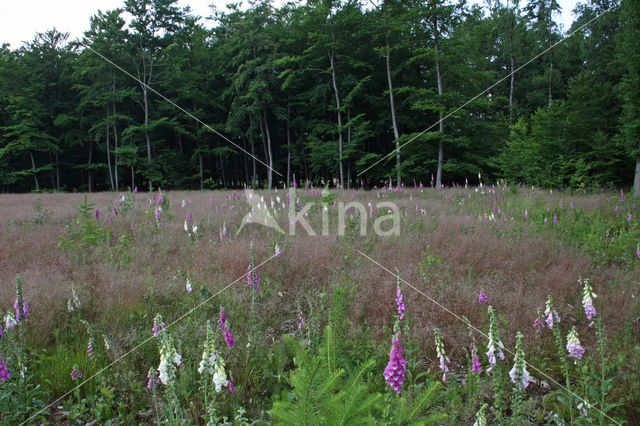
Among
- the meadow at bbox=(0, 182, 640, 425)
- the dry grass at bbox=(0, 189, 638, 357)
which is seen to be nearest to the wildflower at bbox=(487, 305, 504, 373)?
the meadow at bbox=(0, 182, 640, 425)

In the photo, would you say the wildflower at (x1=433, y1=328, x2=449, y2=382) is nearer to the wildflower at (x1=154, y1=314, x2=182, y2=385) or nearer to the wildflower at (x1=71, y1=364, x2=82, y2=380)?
the wildflower at (x1=154, y1=314, x2=182, y2=385)

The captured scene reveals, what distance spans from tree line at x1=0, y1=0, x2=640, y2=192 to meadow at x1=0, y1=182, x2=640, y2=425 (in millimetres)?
9021

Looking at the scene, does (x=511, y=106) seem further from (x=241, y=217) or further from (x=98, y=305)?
(x=98, y=305)

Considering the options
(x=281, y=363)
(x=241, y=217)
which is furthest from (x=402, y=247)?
(x=241, y=217)

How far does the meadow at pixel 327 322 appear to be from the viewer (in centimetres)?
215

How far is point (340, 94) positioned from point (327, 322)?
70.3 feet

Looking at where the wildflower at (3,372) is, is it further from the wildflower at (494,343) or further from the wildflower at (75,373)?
the wildflower at (494,343)

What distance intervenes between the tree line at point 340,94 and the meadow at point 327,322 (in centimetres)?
902

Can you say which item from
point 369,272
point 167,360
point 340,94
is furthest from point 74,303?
point 340,94

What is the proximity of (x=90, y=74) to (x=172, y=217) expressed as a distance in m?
26.4

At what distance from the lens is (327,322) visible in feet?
12.3

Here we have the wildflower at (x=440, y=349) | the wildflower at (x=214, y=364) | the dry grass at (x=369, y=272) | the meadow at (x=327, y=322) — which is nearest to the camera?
the wildflower at (x=214, y=364)

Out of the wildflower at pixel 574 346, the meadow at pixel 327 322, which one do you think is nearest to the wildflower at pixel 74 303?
the meadow at pixel 327 322

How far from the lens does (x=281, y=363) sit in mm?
2861
